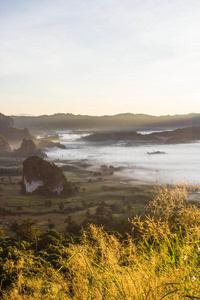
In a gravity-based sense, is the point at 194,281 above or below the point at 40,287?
above

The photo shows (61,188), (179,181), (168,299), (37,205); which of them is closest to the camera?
(168,299)

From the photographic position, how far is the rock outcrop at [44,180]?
176 meters

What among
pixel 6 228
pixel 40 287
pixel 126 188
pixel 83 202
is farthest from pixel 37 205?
pixel 40 287

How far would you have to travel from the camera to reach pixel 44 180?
180750 millimetres

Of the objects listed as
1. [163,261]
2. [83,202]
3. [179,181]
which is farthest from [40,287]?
[83,202]

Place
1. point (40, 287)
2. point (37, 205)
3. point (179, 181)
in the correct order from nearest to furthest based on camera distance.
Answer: point (40, 287) < point (179, 181) < point (37, 205)

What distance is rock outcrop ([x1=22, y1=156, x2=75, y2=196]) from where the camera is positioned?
176250 millimetres

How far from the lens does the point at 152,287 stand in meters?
4.68

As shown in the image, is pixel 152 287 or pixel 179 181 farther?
pixel 179 181

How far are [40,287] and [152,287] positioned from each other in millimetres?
3532

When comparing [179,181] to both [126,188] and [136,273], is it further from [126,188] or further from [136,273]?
Result: [126,188]

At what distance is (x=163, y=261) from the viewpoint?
6.20m

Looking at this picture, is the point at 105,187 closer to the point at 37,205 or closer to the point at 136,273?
the point at 37,205

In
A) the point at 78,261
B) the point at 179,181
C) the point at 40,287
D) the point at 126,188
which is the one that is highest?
the point at 179,181
